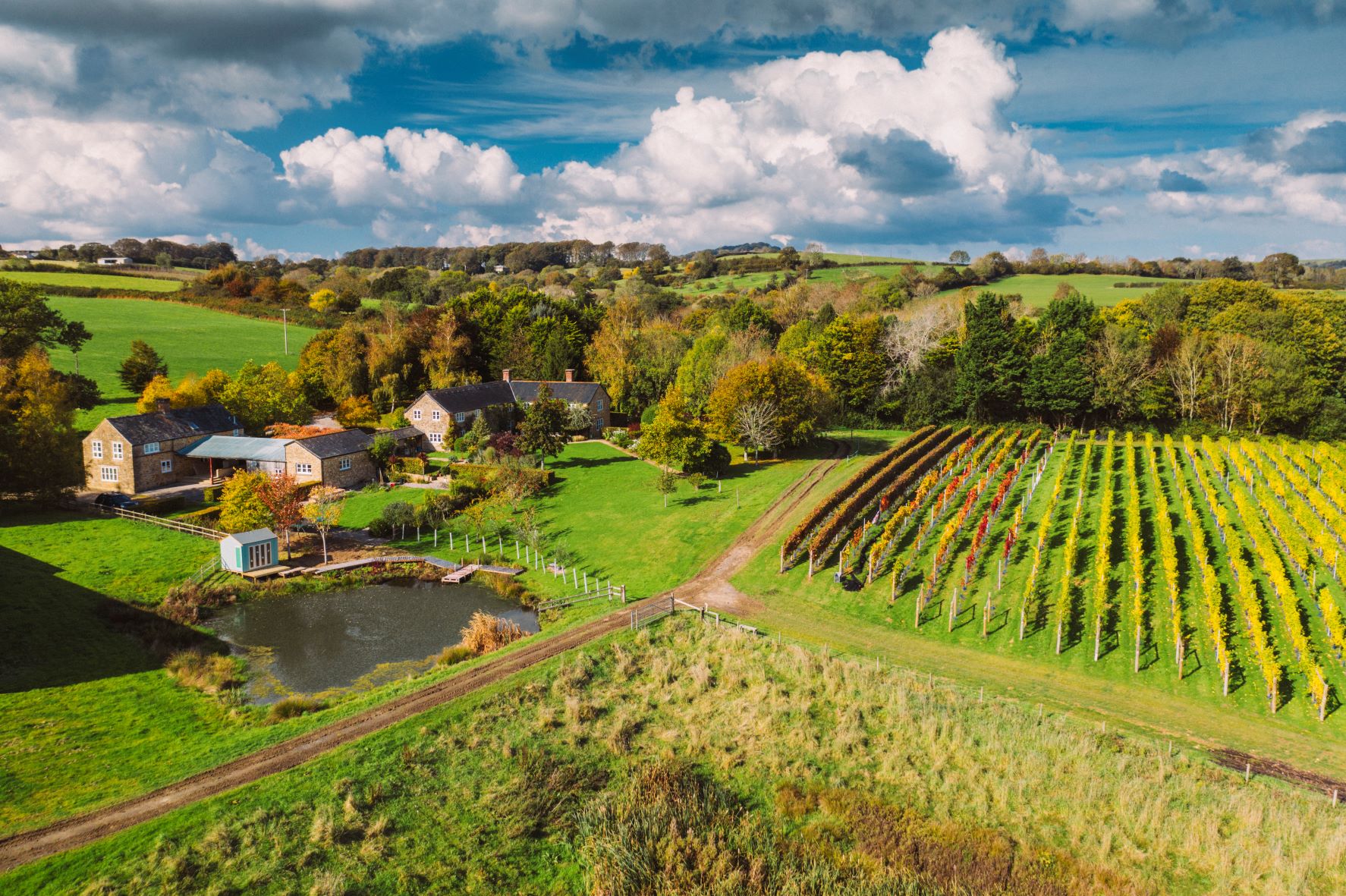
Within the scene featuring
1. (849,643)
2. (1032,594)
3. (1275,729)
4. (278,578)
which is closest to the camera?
(1275,729)

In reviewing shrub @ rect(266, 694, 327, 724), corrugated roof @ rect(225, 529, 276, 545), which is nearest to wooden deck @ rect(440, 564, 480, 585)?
corrugated roof @ rect(225, 529, 276, 545)

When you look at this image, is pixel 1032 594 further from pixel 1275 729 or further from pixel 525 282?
pixel 525 282

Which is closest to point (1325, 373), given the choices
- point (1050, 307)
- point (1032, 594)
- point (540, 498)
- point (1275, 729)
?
point (1050, 307)

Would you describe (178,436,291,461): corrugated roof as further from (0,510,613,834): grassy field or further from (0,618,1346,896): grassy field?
(0,618,1346,896): grassy field

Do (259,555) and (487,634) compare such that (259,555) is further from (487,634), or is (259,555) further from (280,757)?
(280,757)

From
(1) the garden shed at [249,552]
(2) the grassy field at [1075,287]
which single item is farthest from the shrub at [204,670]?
(2) the grassy field at [1075,287]

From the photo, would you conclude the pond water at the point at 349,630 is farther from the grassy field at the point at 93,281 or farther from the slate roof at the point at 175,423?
the grassy field at the point at 93,281
